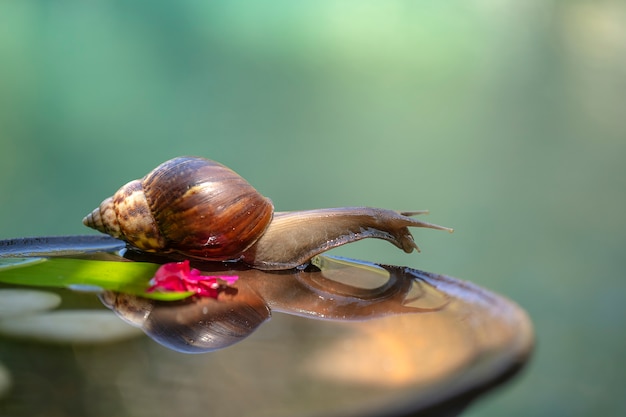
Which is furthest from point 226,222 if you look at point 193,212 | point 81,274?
point 81,274

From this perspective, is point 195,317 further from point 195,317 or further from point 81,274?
point 81,274

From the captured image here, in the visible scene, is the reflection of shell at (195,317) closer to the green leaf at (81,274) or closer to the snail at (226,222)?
the green leaf at (81,274)

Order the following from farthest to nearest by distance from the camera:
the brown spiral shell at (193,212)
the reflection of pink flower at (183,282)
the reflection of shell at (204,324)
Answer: the brown spiral shell at (193,212) < the reflection of pink flower at (183,282) < the reflection of shell at (204,324)

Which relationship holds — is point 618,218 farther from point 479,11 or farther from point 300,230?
point 300,230

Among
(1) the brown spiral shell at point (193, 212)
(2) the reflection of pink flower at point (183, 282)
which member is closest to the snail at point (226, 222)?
(1) the brown spiral shell at point (193, 212)

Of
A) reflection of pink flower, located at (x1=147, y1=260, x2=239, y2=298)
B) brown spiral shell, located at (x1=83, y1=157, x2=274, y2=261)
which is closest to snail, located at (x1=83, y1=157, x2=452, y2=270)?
brown spiral shell, located at (x1=83, y1=157, x2=274, y2=261)
